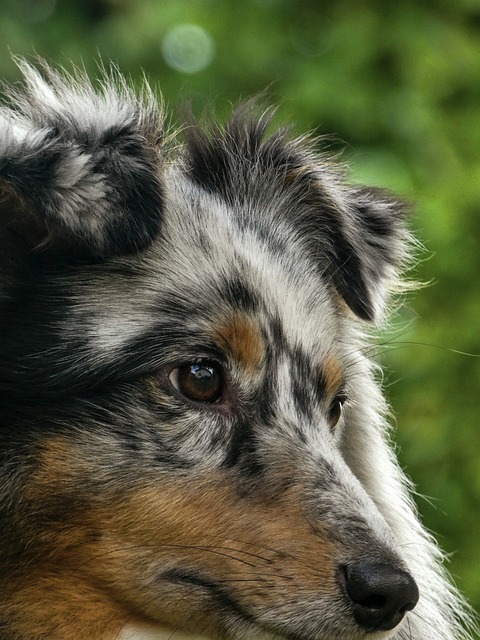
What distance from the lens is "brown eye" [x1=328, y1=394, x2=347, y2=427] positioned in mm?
4445

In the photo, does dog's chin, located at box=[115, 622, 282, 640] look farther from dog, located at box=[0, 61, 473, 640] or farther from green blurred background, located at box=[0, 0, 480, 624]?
green blurred background, located at box=[0, 0, 480, 624]

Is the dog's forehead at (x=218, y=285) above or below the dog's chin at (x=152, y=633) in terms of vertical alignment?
above

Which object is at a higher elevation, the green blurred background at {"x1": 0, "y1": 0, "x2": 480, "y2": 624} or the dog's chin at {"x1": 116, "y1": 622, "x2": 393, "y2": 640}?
the green blurred background at {"x1": 0, "y1": 0, "x2": 480, "y2": 624}

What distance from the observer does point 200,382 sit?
12.7 ft

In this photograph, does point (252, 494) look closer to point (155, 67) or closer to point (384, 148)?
point (384, 148)

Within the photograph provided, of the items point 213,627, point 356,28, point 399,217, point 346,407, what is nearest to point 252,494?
point 213,627

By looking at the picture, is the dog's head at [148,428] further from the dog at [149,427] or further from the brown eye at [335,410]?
the brown eye at [335,410]

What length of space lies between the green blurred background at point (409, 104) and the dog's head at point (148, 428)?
312 cm

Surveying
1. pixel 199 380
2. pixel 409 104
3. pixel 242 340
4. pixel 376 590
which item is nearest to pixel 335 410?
pixel 242 340

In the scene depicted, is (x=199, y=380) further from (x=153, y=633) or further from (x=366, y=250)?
(x=366, y=250)

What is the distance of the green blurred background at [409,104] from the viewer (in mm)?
7211

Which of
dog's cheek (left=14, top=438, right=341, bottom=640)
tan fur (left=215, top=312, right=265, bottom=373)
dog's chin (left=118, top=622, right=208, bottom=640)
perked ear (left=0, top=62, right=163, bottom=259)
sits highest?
perked ear (left=0, top=62, right=163, bottom=259)

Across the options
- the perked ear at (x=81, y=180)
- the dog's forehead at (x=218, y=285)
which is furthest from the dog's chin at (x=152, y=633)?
the perked ear at (x=81, y=180)

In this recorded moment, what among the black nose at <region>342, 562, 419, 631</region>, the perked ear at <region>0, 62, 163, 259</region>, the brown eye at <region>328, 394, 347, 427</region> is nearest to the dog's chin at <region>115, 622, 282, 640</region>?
the black nose at <region>342, 562, 419, 631</region>
